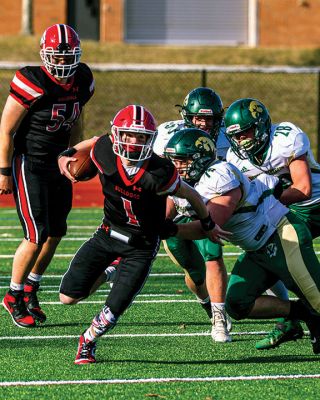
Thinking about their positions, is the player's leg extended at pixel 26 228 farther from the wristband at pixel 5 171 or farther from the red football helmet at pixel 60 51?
the red football helmet at pixel 60 51

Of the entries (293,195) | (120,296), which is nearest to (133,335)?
(120,296)

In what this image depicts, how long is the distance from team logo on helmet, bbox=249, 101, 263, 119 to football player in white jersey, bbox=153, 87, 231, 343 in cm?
49

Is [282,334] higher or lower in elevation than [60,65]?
lower

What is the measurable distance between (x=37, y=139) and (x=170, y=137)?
904 millimetres

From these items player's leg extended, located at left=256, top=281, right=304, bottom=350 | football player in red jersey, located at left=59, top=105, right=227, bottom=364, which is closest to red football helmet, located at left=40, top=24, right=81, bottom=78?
football player in red jersey, located at left=59, top=105, right=227, bottom=364

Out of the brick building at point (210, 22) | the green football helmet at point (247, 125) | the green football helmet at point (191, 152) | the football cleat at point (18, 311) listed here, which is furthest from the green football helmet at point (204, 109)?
the brick building at point (210, 22)

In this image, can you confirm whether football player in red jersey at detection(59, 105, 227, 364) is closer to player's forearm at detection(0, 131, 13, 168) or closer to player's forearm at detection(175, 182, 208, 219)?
player's forearm at detection(175, 182, 208, 219)

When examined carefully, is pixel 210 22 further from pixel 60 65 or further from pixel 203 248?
pixel 203 248

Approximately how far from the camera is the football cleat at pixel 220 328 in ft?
21.5

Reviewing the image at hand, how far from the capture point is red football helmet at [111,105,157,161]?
566 centimetres

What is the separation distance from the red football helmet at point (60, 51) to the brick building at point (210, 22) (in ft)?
72.3

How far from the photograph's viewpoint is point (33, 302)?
7168 mm

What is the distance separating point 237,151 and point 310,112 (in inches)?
572

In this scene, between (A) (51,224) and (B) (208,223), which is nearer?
(B) (208,223)
